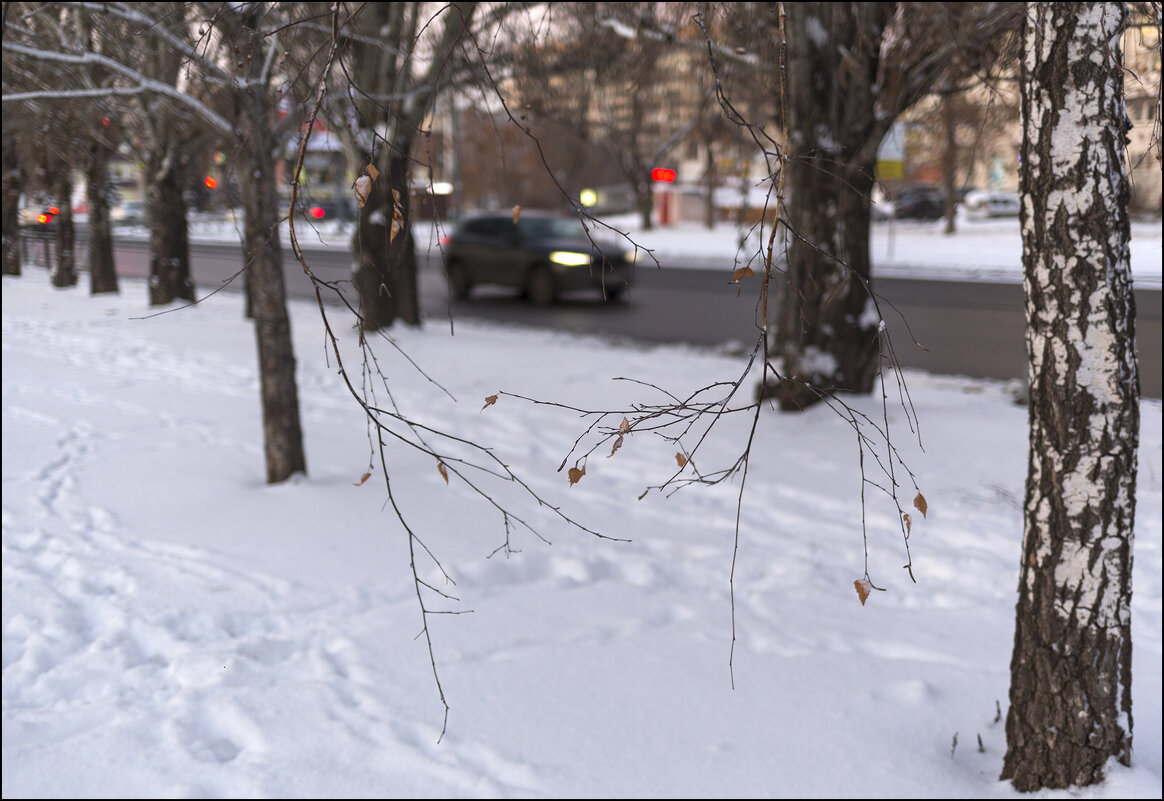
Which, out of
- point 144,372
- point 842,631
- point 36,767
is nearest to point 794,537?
point 842,631

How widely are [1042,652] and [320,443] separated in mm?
5453

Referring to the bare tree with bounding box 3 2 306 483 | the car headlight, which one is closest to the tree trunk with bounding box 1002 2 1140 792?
the bare tree with bounding box 3 2 306 483

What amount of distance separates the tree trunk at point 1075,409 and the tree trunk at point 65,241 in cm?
718

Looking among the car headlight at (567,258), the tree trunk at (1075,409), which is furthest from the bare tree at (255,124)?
the car headlight at (567,258)

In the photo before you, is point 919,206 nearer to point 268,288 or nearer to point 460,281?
point 460,281

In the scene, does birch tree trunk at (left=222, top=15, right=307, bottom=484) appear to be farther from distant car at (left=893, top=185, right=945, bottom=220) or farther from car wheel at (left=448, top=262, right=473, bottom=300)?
distant car at (left=893, top=185, right=945, bottom=220)

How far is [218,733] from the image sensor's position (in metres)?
3.81

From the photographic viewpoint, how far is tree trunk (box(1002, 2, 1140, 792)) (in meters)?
3.02

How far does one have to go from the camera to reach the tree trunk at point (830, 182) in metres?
7.61

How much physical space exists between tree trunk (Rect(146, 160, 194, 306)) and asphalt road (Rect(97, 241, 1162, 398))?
9.6 inches

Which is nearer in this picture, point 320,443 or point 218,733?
point 218,733

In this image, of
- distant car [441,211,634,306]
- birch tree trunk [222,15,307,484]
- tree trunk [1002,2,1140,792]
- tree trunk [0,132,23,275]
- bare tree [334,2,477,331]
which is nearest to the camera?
tree trunk [1002,2,1140,792]

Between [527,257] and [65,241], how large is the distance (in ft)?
30.9

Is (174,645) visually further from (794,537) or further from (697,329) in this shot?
(697,329)
